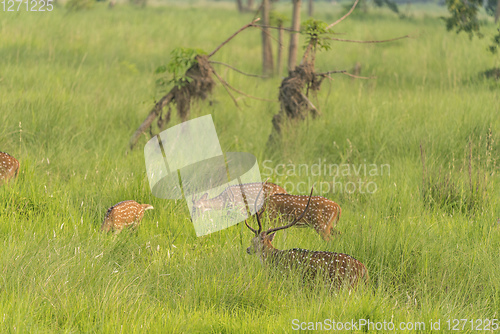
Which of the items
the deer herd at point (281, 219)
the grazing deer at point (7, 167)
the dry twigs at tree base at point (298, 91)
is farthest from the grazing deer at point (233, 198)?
the dry twigs at tree base at point (298, 91)

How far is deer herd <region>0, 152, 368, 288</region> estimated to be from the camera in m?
3.49

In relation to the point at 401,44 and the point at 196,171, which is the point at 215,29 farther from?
the point at 196,171

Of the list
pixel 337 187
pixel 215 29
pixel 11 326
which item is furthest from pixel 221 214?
pixel 215 29

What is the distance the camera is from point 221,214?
4574mm

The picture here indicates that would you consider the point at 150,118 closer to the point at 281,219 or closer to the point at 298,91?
the point at 298,91

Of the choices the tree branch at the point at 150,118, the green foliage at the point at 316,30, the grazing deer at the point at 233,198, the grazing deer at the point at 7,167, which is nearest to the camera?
the grazing deer at the point at 233,198

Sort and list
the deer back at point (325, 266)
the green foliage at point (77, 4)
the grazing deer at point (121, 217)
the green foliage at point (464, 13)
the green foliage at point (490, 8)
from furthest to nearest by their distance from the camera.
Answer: the green foliage at point (77, 4) → the green foliage at point (464, 13) → the green foliage at point (490, 8) → the grazing deer at point (121, 217) → the deer back at point (325, 266)

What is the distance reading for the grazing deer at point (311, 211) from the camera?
4418mm

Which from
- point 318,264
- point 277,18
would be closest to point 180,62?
point 318,264

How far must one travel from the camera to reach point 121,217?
4.33 m

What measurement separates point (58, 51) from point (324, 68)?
5902 millimetres

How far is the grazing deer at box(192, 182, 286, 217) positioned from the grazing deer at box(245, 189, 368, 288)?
36.5 inches

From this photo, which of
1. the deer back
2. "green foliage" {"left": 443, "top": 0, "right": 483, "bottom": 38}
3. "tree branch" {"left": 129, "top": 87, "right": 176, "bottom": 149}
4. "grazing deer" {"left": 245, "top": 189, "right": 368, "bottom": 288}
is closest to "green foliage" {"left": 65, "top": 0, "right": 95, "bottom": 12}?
"tree branch" {"left": 129, "top": 87, "right": 176, "bottom": 149}

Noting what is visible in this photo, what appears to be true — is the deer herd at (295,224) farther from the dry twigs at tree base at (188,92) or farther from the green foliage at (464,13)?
the green foliage at (464,13)
